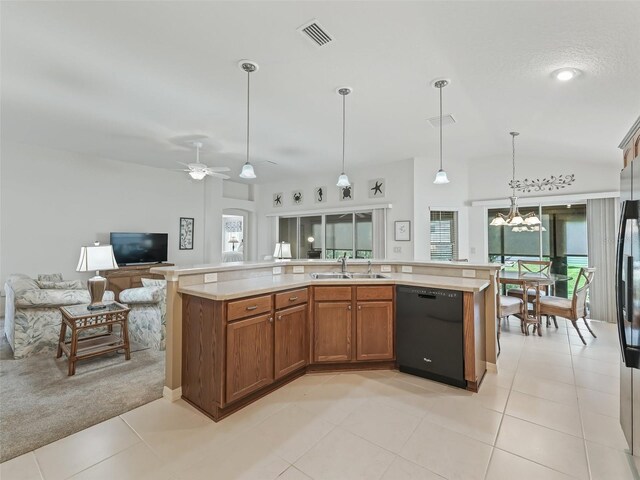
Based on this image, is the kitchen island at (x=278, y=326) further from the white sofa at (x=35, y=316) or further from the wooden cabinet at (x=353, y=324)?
the white sofa at (x=35, y=316)

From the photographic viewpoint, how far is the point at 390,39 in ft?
7.97

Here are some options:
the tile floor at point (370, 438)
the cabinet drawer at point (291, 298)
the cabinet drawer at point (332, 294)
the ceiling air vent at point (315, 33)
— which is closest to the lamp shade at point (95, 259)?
the tile floor at point (370, 438)

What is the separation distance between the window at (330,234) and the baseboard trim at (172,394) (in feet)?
15.0

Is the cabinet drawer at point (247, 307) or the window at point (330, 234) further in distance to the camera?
the window at point (330, 234)

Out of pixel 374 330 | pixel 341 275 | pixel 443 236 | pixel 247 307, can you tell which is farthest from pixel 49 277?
pixel 443 236

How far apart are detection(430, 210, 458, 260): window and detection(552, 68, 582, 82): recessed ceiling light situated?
132 inches

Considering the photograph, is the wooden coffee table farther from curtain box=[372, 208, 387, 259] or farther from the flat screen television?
curtain box=[372, 208, 387, 259]

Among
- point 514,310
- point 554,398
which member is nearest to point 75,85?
point 554,398

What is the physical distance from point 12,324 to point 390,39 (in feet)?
16.2

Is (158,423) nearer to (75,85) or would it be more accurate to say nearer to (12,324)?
(12,324)

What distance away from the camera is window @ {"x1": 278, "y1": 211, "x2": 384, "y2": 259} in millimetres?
6660

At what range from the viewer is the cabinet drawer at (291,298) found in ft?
8.72

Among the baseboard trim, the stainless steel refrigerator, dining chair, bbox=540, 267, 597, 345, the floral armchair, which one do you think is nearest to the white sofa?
the floral armchair

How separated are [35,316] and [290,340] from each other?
3.07 metres
